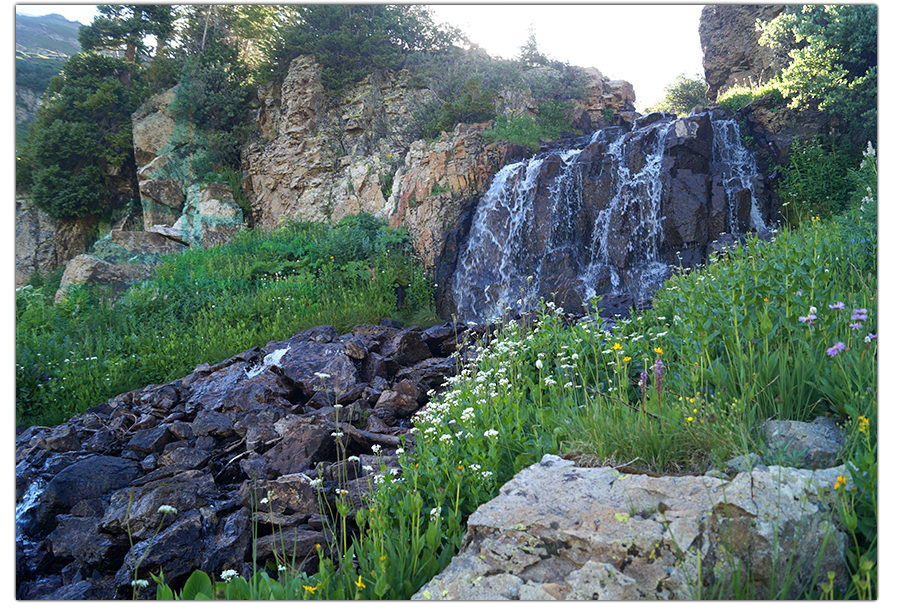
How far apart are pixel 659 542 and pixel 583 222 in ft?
26.4

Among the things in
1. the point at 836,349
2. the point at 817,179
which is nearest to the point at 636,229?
the point at 817,179

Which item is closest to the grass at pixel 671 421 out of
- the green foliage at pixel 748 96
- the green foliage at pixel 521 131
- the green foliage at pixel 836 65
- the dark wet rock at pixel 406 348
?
the dark wet rock at pixel 406 348

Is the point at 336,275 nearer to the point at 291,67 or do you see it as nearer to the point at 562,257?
the point at 562,257

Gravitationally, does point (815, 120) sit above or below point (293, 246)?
above

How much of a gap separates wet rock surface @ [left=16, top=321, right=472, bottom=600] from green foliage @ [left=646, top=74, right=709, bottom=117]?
43.9 feet

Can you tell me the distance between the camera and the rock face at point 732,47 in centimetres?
1238

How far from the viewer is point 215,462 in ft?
13.5

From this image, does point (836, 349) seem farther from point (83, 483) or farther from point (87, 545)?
point (83, 483)

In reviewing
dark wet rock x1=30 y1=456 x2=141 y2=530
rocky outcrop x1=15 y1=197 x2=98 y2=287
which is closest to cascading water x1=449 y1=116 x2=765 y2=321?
dark wet rock x1=30 y1=456 x2=141 y2=530

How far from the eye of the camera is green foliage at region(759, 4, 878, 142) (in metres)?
6.95

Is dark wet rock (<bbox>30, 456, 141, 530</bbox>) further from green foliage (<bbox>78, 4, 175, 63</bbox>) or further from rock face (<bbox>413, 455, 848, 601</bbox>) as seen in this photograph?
green foliage (<bbox>78, 4, 175, 63</bbox>)
